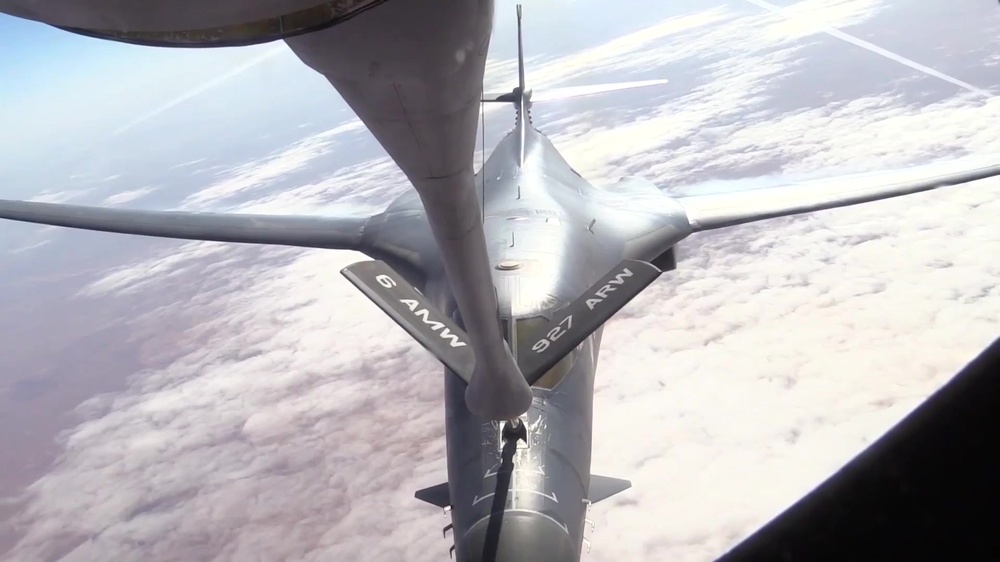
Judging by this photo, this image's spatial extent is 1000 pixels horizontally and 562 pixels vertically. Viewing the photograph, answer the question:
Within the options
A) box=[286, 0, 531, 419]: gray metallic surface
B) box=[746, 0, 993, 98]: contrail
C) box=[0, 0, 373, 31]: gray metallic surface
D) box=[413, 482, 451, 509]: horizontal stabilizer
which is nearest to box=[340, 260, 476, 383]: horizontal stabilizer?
box=[286, 0, 531, 419]: gray metallic surface

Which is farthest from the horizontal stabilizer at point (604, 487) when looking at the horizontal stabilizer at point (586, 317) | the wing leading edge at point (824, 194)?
the wing leading edge at point (824, 194)

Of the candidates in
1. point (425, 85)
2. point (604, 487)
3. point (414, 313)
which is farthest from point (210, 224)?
point (425, 85)

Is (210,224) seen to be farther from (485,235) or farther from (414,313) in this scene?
(414,313)

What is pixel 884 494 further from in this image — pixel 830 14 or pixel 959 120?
pixel 830 14

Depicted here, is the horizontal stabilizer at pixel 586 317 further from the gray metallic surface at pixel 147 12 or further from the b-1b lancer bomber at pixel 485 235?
the gray metallic surface at pixel 147 12

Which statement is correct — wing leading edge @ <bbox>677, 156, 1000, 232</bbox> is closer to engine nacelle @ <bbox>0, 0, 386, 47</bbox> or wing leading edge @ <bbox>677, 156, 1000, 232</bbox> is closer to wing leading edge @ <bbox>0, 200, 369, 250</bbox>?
wing leading edge @ <bbox>0, 200, 369, 250</bbox>

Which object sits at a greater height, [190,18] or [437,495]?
[190,18]

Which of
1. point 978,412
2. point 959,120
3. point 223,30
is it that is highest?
point 223,30

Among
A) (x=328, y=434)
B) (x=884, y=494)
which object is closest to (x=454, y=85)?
(x=884, y=494)
